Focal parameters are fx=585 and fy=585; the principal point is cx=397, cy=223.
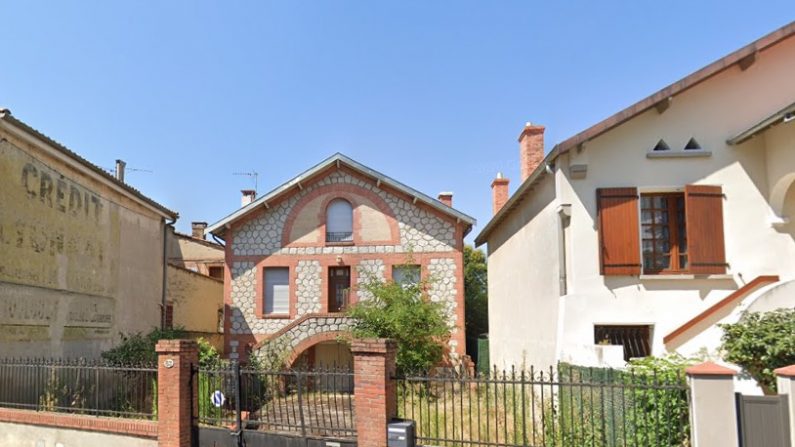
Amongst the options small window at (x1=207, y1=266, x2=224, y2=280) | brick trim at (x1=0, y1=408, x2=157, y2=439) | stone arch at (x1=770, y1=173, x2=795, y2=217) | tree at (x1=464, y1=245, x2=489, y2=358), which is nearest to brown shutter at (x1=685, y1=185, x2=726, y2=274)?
stone arch at (x1=770, y1=173, x2=795, y2=217)

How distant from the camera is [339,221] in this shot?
19578 millimetres

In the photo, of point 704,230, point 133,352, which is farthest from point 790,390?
point 133,352

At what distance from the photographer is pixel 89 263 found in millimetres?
15305

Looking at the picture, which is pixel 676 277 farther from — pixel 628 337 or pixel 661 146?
pixel 661 146

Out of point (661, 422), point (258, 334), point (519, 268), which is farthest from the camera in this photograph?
point (258, 334)

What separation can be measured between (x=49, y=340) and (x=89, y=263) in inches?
99.5

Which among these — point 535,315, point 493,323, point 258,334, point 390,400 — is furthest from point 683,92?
point 258,334

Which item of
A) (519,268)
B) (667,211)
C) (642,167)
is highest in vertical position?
(642,167)

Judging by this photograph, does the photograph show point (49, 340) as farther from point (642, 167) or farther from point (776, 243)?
point (776, 243)

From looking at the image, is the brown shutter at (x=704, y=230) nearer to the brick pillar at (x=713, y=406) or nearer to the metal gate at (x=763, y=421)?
the metal gate at (x=763, y=421)

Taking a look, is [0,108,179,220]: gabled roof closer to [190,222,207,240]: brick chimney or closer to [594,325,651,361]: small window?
[190,222,207,240]: brick chimney

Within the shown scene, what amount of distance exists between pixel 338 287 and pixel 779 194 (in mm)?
12863

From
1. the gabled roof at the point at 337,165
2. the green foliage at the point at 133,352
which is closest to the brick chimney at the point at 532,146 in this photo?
the gabled roof at the point at 337,165

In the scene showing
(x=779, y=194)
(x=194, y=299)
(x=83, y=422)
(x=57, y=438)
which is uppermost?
(x=779, y=194)
